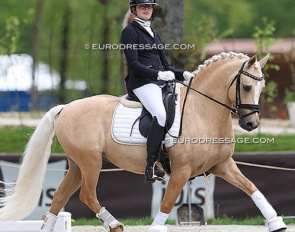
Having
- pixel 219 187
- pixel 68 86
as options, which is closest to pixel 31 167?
pixel 219 187

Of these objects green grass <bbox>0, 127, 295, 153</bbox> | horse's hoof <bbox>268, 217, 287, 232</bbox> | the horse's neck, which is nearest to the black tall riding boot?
the horse's neck

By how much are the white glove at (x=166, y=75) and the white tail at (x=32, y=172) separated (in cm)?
146

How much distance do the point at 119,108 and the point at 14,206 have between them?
5.26ft

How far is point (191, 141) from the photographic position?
31.1 feet

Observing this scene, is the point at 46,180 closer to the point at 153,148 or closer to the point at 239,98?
the point at 153,148

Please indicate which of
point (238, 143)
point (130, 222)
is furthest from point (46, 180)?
point (238, 143)

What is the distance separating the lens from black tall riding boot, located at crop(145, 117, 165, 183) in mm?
9445

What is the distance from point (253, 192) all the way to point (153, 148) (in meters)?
1.13

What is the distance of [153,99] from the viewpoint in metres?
9.54

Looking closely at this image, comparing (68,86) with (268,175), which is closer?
(268,175)

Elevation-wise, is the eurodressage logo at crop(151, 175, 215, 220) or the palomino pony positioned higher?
the palomino pony

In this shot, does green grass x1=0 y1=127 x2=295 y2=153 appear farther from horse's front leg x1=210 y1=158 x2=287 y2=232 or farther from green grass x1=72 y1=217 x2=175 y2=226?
horse's front leg x1=210 y1=158 x2=287 y2=232

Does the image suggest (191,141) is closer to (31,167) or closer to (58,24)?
(31,167)

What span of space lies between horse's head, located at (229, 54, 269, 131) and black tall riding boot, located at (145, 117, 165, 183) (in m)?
0.85
